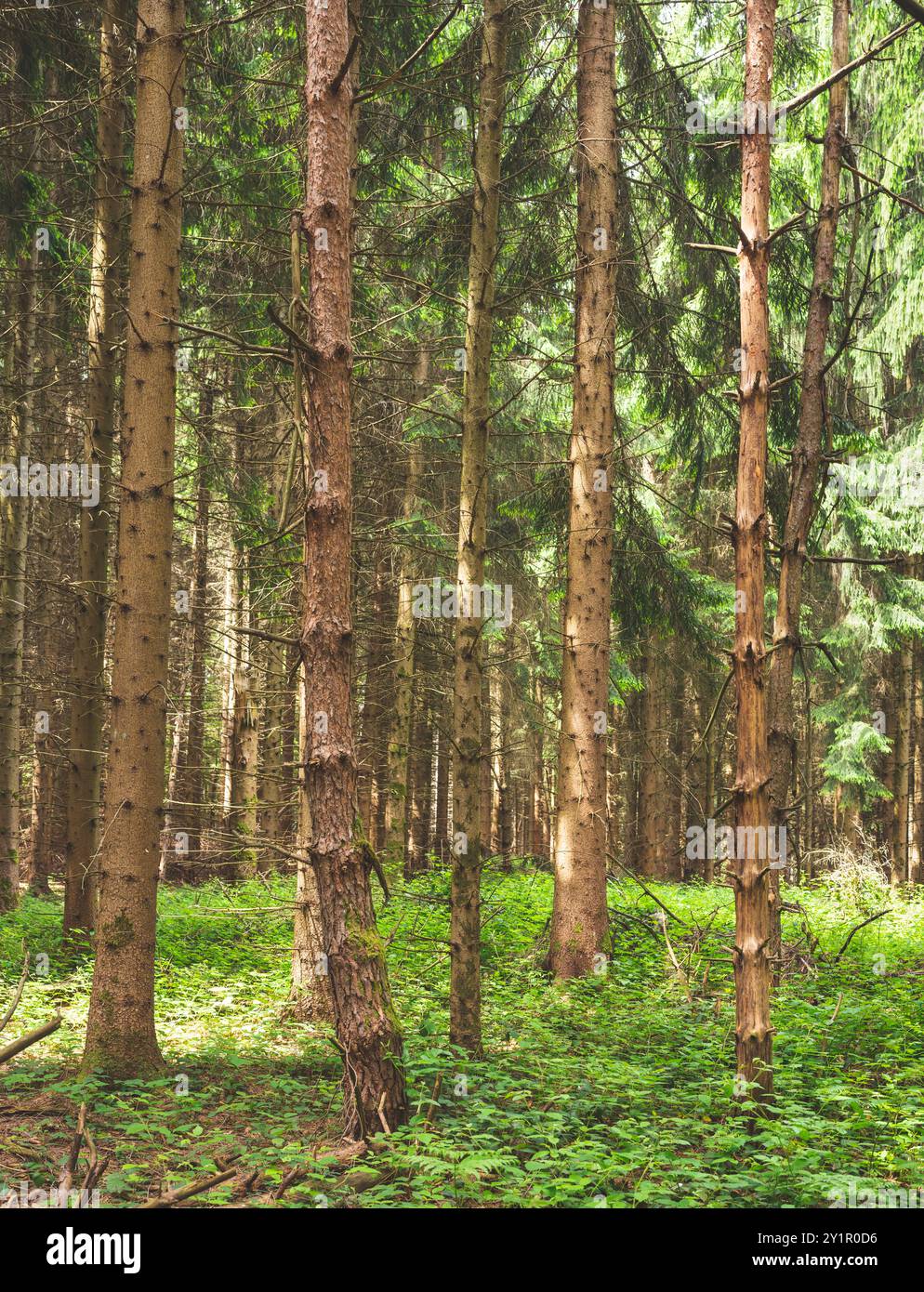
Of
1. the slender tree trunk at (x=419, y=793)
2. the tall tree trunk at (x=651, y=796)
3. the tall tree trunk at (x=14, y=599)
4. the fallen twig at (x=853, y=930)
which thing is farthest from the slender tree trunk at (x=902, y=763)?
the tall tree trunk at (x=14, y=599)

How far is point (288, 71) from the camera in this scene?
9578 millimetres

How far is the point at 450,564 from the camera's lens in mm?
15383

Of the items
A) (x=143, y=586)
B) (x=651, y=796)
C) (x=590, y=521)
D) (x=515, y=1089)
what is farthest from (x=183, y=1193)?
(x=651, y=796)

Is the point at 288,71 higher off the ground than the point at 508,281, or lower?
higher

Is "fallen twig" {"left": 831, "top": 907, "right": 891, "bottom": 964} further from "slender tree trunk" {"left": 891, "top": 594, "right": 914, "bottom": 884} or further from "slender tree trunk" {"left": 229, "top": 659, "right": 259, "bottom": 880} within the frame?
"slender tree trunk" {"left": 891, "top": 594, "right": 914, "bottom": 884}

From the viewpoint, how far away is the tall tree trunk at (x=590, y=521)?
9.78m

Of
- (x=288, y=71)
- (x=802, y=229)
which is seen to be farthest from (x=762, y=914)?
(x=288, y=71)

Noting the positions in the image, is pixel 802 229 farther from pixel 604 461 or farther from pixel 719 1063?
pixel 719 1063

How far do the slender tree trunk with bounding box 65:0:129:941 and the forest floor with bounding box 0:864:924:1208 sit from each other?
1.17m

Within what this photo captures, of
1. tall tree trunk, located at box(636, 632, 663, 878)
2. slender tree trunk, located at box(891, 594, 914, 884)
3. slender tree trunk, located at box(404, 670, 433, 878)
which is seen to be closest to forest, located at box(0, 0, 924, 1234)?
slender tree trunk, located at box(404, 670, 433, 878)

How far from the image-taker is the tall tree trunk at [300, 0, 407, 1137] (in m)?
5.46

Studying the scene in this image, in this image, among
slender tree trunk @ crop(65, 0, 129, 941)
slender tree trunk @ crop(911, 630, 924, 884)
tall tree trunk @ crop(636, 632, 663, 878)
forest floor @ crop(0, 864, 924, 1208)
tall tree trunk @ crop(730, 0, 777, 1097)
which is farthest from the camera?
slender tree trunk @ crop(911, 630, 924, 884)

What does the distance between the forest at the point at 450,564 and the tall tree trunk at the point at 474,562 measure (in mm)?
41
